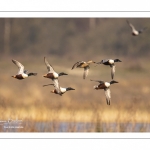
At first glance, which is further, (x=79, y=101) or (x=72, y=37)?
(x=72, y=37)

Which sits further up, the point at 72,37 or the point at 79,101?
the point at 72,37

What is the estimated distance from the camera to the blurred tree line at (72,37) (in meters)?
22.0

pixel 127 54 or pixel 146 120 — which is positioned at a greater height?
pixel 127 54

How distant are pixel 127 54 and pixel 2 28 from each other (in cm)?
449

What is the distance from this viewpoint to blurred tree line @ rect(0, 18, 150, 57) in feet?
72.1

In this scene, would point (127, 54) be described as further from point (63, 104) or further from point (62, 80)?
point (63, 104)

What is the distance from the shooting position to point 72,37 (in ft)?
78.4

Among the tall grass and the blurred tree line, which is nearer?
the tall grass

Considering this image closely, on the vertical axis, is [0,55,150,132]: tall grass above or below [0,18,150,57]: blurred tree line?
below

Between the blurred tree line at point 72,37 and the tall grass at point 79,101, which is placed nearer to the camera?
the tall grass at point 79,101
